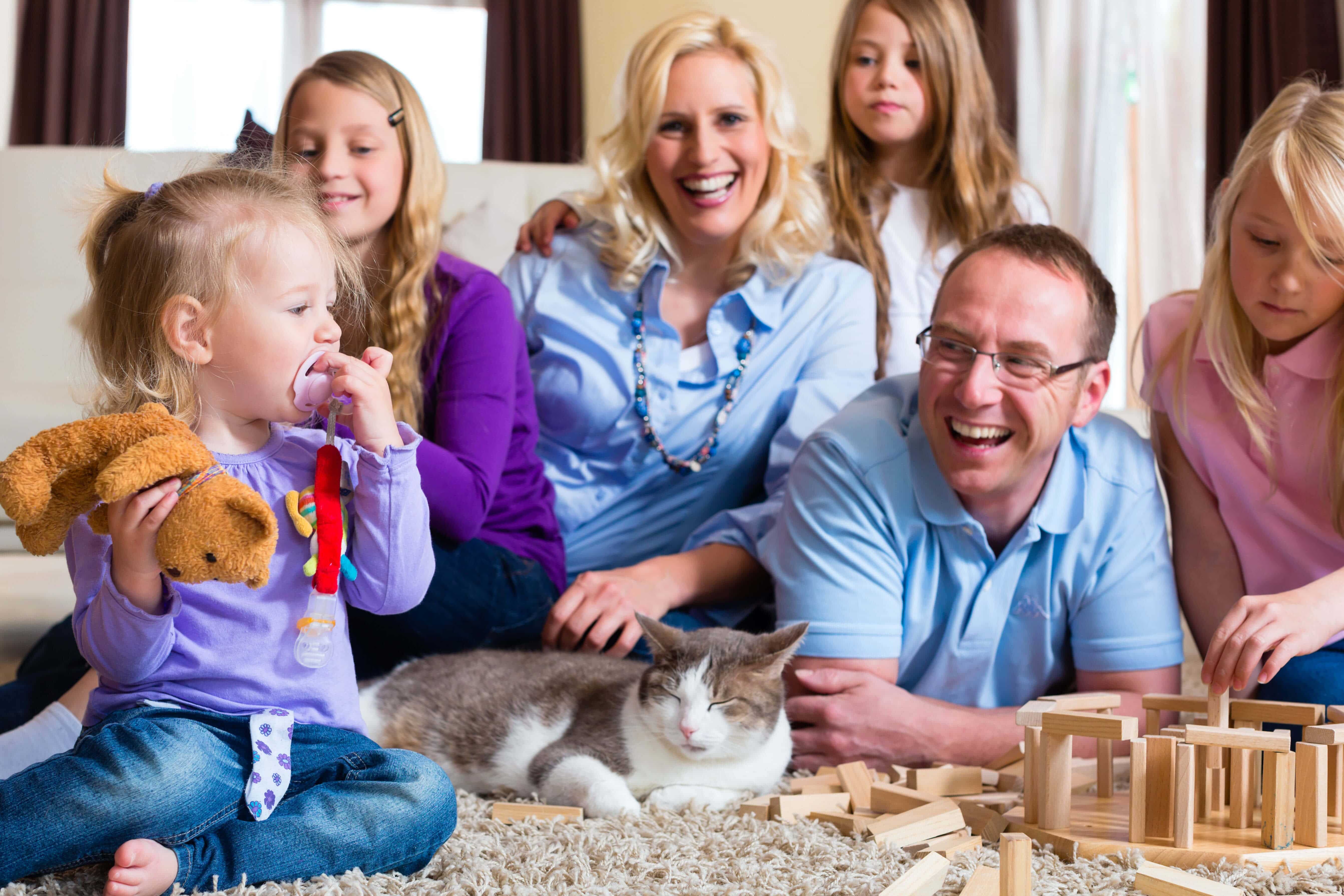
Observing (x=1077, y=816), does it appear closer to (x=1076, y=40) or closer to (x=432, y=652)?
(x=432, y=652)

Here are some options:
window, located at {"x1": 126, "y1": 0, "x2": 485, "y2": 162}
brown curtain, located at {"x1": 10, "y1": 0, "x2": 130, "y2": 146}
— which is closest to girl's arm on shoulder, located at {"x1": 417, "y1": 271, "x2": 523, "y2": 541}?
window, located at {"x1": 126, "y1": 0, "x2": 485, "y2": 162}

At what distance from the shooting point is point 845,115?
2.32 metres

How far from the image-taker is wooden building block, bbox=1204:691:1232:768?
123 centimetres

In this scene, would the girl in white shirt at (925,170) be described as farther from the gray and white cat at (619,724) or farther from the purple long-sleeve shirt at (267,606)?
the purple long-sleeve shirt at (267,606)

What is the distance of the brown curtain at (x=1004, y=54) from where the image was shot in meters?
3.99

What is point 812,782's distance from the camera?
144cm

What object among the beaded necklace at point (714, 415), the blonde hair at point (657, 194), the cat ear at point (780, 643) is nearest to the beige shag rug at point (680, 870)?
the cat ear at point (780, 643)

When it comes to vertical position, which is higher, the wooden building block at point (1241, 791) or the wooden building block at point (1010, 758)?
the wooden building block at point (1241, 791)

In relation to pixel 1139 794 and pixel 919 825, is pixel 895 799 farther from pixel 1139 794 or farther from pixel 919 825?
pixel 1139 794

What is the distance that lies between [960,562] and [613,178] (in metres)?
0.97

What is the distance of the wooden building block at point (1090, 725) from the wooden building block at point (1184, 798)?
0.16 feet

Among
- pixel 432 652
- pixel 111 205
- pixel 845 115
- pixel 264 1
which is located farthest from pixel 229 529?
pixel 264 1

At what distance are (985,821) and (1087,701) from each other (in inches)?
7.1

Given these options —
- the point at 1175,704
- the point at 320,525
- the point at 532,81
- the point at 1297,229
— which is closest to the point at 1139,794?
the point at 1175,704
